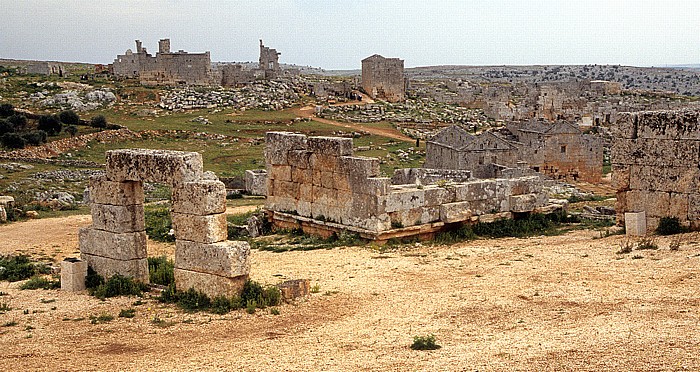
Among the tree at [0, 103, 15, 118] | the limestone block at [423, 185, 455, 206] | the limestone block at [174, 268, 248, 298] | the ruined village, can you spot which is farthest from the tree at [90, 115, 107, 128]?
the limestone block at [174, 268, 248, 298]

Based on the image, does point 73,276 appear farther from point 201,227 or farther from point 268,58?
point 268,58

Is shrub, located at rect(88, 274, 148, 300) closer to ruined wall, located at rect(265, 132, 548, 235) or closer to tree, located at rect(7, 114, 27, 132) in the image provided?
ruined wall, located at rect(265, 132, 548, 235)

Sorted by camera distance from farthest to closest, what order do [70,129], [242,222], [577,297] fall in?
[70,129] → [242,222] → [577,297]

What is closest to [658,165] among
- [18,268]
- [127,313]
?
[127,313]

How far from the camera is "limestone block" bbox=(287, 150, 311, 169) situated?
1828 centimetres

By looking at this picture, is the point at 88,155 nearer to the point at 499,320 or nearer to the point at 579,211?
the point at 579,211

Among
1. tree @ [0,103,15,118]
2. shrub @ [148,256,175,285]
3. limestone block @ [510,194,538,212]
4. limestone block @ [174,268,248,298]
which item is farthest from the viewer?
tree @ [0,103,15,118]

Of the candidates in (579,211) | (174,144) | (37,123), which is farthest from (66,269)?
(37,123)

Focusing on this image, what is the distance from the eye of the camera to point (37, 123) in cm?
3741

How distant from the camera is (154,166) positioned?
480 inches

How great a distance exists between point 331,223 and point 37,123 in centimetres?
2483

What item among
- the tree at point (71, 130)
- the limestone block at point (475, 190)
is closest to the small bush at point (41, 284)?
the limestone block at point (475, 190)

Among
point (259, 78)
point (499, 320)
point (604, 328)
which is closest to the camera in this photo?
point (604, 328)

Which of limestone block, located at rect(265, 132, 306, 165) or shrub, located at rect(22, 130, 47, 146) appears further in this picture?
shrub, located at rect(22, 130, 47, 146)
